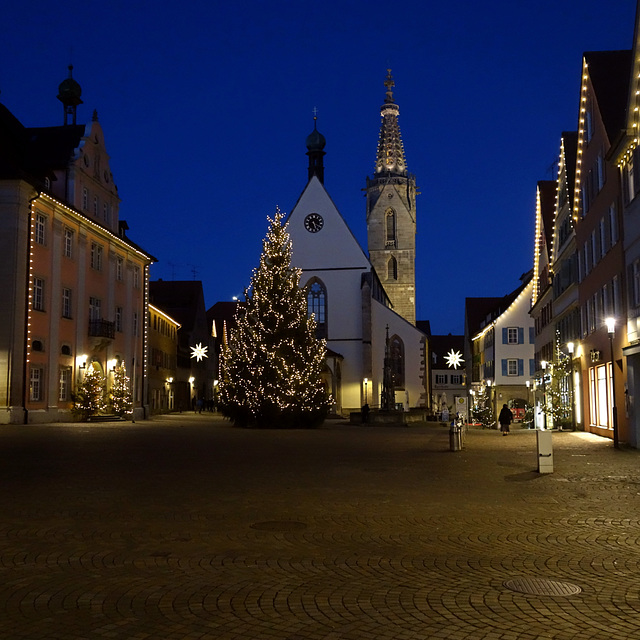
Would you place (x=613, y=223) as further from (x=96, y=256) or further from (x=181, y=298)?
(x=181, y=298)

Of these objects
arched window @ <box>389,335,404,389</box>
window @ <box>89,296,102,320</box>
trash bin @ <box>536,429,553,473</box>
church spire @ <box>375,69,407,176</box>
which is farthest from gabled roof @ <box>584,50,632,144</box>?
church spire @ <box>375,69,407,176</box>

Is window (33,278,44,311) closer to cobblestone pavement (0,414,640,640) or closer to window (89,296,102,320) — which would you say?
window (89,296,102,320)

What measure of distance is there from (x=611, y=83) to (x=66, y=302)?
2583 centimetres

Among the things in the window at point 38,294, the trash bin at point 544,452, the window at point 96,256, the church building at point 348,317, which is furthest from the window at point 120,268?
the trash bin at point 544,452

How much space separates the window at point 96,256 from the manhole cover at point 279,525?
35.8 meters

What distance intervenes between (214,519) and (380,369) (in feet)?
183

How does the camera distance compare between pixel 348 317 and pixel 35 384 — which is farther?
pixel 348 317

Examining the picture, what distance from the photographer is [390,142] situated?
339 feet

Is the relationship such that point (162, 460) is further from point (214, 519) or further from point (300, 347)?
point (300, 347)

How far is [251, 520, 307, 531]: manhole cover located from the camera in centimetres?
956

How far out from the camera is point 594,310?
31.3 metres

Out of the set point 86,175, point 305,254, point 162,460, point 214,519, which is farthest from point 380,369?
point 214,519

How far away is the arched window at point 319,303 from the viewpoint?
2559 inches

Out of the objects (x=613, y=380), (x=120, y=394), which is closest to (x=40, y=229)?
(x=120, y=394)
